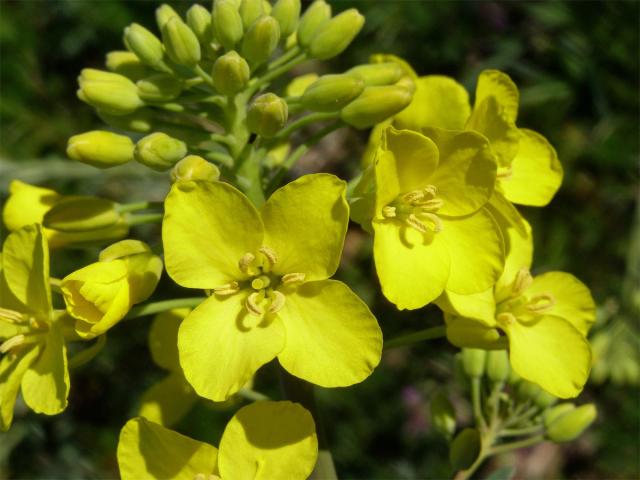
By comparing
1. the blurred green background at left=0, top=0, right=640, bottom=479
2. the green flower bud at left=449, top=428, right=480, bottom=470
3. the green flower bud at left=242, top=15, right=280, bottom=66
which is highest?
the green flower bud at left=242, top=15, right=280, bottom=66

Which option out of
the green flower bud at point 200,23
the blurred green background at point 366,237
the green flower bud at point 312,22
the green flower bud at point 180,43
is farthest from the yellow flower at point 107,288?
the blurred green background at point 366,237

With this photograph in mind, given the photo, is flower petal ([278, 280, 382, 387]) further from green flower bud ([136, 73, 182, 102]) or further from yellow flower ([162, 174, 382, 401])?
green flower bud ([136, 73, 182, 102])

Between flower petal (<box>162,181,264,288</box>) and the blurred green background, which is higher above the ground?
flower petal (<box>162,181,264,288</box>)

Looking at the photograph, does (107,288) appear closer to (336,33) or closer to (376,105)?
(376,105)

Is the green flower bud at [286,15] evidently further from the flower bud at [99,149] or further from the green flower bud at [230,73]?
the flower bud at [99,149]

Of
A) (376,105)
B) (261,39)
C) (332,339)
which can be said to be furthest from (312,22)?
(332,339)

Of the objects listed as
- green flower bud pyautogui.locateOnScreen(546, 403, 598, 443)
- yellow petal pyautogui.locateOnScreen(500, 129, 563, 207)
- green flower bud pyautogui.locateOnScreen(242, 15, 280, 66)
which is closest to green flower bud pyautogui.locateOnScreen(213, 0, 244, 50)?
green flower bud pyautogui.locateOnScreen(242, 15, 280, 66)

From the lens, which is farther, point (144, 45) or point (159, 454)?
point (144, 45)
